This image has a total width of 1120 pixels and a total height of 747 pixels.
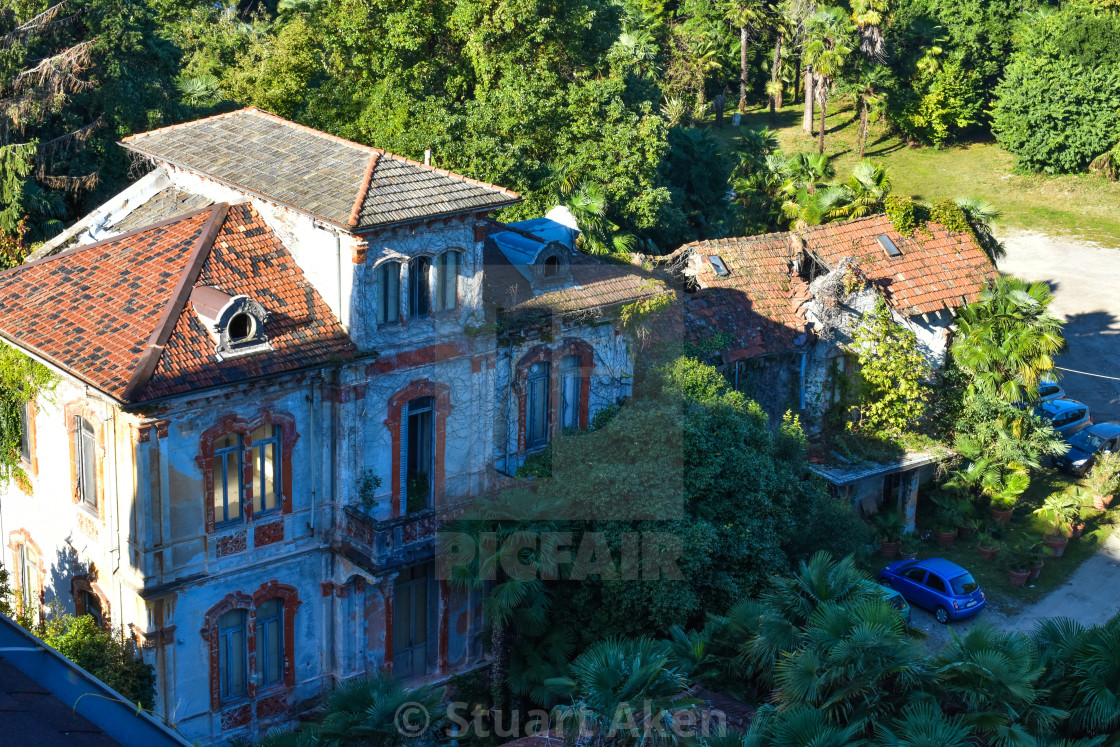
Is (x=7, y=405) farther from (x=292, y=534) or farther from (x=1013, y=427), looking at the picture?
(x=1013, y=427)

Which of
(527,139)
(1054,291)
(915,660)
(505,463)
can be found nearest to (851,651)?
(915,660)

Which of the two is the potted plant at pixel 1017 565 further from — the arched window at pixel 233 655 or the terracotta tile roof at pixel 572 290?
the arched window at pixel 233 655

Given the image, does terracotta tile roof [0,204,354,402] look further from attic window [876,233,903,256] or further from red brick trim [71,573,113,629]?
attic window [876,233,903,256]

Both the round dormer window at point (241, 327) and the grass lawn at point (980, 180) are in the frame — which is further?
the grass lawn at point (980, 180)

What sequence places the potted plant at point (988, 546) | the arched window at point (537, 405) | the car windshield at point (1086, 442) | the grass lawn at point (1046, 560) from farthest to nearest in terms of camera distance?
the car windshield at point (1086, 442)
the potted plant at point (988, 546)
the grass lawn at point (1046, 560)
the arched window at point (537, 405)

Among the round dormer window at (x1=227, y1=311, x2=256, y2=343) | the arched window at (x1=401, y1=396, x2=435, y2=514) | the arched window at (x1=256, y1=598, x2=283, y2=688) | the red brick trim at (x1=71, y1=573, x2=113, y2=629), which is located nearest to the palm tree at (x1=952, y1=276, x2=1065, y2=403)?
the arched window at (x1=401, y1=396, x2=435, y2=514)

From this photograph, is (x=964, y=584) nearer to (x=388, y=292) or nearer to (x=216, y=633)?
(x=388, y=292)

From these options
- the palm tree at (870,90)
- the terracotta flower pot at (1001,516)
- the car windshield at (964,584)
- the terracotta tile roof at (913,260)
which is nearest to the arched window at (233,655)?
the car windshield at (964,584)
